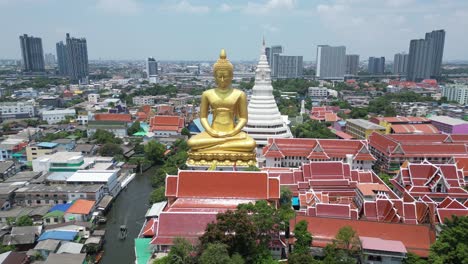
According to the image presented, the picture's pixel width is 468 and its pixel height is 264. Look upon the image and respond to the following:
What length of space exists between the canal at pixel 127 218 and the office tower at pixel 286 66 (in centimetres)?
9736

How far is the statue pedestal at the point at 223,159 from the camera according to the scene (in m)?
17.8

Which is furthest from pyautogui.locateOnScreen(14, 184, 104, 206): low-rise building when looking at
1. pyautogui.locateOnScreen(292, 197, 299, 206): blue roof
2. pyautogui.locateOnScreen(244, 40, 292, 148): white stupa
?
pyautogui.locateOnScreen(244, 40, 292, 148): white stupa

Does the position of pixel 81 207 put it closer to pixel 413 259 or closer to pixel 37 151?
pixel 37 151

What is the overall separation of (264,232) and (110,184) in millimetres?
13748

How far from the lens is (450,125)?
119ft

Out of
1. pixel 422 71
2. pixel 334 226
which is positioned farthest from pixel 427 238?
pixel 422 71

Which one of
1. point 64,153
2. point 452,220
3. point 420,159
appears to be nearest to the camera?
point 452,220

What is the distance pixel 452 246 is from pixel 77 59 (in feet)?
363

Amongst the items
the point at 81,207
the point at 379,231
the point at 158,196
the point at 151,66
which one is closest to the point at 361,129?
the point at 379,231

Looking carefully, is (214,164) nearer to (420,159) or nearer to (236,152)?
(236,152)

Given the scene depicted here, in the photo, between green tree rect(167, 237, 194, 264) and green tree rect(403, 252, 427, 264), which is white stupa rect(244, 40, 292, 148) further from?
green tree rect(167, 237, 194, 264)

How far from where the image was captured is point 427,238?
1333 cm

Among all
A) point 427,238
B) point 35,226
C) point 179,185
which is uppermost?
point 179,185

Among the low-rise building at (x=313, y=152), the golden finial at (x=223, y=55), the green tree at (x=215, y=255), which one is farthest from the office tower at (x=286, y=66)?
the green tree at (x=215, y=255)
